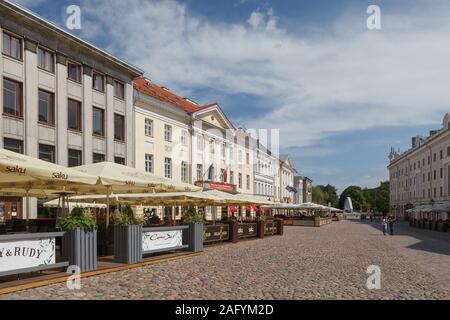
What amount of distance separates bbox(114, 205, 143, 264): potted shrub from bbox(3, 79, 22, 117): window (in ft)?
40.7

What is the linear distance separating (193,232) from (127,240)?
13.3 feet

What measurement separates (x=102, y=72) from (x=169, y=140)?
9884 mm

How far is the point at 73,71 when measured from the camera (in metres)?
27.5

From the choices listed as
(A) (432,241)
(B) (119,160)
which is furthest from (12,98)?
(A) (432,241)

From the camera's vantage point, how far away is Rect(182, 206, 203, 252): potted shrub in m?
17.2

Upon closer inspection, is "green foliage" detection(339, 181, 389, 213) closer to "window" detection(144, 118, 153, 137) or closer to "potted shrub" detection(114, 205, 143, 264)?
"window" detection(144, 118, 153, 137)

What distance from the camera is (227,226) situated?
2291 centimetres

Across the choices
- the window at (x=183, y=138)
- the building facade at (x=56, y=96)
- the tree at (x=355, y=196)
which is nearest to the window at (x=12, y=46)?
the building facade at (x=56, y=96)

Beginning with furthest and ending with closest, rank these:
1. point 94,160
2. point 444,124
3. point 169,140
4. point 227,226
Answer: point 444,124 < point 169,140 < point 94,160 < point 227,226

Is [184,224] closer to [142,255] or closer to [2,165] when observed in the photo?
[142,255]

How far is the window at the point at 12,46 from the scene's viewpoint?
22802mm

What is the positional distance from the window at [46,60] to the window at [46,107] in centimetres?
132
